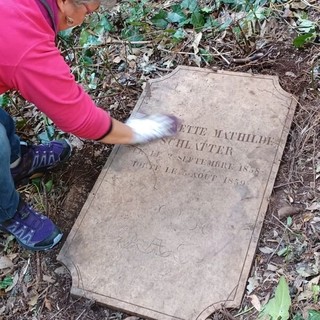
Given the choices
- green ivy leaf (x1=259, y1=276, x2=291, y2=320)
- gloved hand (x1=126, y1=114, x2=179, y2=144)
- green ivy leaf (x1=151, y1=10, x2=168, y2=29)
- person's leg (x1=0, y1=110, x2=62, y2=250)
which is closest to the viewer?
green ivy leaf (x1=259, y1=276, x2=291, y2=320)

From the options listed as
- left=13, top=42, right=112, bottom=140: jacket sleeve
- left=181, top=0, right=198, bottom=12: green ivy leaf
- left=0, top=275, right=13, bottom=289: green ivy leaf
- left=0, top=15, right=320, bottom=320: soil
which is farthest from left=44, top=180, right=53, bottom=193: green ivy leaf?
left=181, top=0, right=198, bottom=12: green ivy leaf

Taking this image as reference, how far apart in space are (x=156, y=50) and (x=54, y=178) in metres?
0.83

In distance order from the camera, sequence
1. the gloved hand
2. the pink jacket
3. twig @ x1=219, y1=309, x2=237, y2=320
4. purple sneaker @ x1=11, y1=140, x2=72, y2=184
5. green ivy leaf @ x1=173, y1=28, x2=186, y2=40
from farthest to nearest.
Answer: green ivy leaf @ x1=173, y1=28, x2=186, y2=40 → purple sneaker @ x1=11, y1=140, x2=72, y2=184 → the gloved hand → twig @ x1=219, y1=309, x2=237, y2=320 → the pink jacket

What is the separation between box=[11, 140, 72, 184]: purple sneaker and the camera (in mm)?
2191

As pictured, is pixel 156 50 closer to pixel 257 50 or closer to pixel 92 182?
pixel 257 50

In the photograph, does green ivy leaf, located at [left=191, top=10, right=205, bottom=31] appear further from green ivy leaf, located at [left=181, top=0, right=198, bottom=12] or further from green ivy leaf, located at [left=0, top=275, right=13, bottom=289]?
green ivy leaf, located at [left=0, top=275, right=13, bottom=289]

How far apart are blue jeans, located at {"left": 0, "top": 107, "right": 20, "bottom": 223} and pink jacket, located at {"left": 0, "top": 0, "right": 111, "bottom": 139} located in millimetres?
227

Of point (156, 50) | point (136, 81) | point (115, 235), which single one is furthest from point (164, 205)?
point (156, 50)

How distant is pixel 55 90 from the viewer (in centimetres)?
155

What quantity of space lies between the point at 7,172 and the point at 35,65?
18.9 inches

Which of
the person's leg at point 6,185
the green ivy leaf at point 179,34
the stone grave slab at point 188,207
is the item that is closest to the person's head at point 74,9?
the person's leg at point 6,185

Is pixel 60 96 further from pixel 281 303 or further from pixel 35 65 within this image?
pixel 281 303

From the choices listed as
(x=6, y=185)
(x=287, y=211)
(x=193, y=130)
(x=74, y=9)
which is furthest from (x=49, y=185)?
(x=287, y=211)

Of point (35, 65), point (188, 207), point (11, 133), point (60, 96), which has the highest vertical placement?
point (35, 65)
